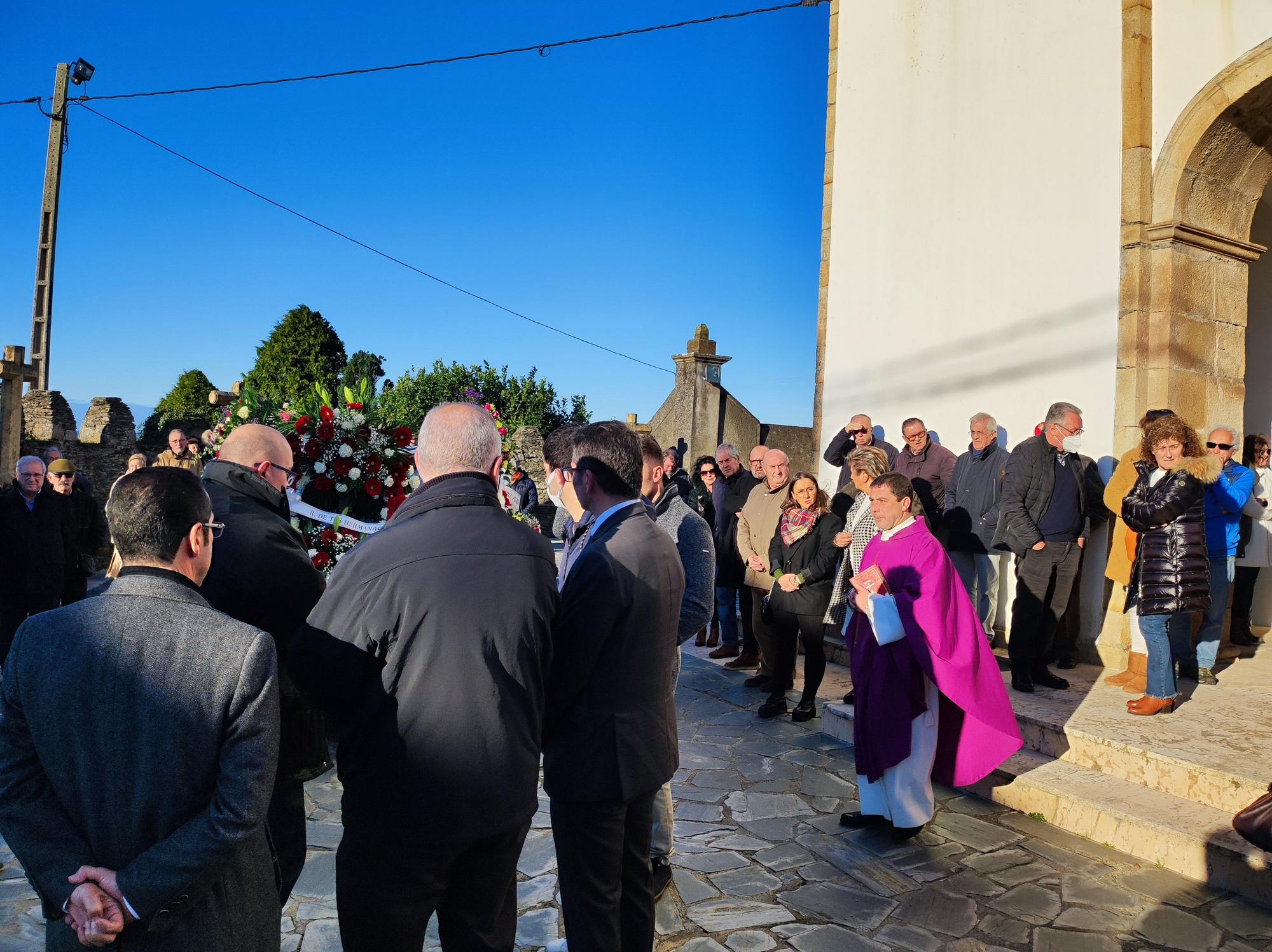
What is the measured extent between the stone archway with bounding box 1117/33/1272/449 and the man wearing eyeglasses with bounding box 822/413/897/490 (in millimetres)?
2018

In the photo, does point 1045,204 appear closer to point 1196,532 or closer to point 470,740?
point 1196,532

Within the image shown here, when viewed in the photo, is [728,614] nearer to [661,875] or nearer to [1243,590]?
[1243,590]

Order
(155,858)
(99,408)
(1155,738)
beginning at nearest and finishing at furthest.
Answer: (155,858) < (1155,738) < (99,408)

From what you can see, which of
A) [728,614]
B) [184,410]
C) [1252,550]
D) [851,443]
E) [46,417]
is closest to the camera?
[1252,550]

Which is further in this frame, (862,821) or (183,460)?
(183,460)

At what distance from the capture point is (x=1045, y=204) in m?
7.61

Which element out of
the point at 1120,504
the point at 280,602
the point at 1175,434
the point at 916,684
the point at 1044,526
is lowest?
the point at 916,684

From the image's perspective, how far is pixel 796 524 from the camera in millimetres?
6688

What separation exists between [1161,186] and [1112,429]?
185 centimetres

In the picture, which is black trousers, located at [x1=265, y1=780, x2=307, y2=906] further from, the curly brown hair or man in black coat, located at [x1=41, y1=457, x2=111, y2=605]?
man in black coat, located at [x1=41, y1=457, x2=111, y2=605]

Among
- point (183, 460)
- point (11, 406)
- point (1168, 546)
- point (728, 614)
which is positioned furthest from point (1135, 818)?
point (11, 406)

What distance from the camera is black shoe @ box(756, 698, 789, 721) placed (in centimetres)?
664

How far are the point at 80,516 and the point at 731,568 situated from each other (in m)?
5.60

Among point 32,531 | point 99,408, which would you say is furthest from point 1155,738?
point 99,408
